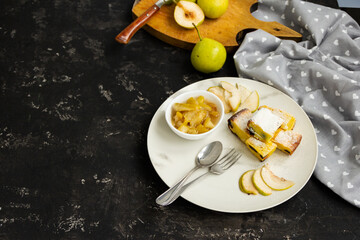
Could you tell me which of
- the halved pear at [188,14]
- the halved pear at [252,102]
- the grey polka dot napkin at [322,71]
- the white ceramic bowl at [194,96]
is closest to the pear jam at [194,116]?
the white ceramic bowl at [194,96]

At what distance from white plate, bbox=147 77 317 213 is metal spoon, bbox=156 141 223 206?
0.02 metres

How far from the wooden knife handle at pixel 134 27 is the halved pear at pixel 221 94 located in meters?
0.41

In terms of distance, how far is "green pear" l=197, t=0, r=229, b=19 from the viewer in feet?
4.85

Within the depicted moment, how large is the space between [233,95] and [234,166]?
0.26 meters

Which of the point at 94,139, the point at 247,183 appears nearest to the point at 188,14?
the point at 94,139

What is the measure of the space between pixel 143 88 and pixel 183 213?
20.0 inches

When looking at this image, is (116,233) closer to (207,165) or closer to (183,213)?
(183,213)

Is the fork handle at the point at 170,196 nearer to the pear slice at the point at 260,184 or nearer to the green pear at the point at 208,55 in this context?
the pear slice at the point at 260,184

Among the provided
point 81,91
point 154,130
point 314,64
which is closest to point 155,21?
point 81,91

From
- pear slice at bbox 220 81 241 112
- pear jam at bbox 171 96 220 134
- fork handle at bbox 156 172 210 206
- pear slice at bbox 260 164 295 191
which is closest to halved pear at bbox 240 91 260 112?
pear slice at bbox 220 81 241 112

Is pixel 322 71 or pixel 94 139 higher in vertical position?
pixel 322 71

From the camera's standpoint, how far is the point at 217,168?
111cm

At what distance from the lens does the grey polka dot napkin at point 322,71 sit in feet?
3.85

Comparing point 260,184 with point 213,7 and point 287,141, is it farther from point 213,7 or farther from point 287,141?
point 213,7
